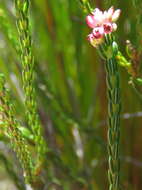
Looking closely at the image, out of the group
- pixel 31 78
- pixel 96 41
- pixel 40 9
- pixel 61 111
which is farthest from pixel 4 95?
pixel 40 9

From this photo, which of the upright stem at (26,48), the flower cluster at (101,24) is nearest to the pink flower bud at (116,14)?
the flower cluster at (101,24)

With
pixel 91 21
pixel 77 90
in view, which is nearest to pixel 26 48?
pixel 91 21

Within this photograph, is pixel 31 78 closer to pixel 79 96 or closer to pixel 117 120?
pixel 117 120

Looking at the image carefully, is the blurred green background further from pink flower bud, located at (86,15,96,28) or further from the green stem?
pink flower bud, located at (86,15,96,28)

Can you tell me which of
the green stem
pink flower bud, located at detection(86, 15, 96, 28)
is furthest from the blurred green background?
pink flower bud, located at detection(86, 15, 96, 28)

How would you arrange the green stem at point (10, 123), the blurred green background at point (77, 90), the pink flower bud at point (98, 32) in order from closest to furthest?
the pink flower bud at point (98, 32) < the green stem at point (10, 123) < the blurred green background at point (77, 90)

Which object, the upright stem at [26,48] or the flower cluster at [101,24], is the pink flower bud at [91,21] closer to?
the flower cluster at [101,24]
